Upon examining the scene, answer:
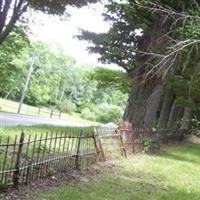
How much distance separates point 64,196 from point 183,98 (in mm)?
19517

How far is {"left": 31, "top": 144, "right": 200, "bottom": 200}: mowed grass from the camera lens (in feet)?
27.9

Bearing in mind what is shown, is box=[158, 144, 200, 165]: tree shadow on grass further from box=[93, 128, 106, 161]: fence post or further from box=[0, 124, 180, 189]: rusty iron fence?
box=[93, 128, 106, 161]: fence post

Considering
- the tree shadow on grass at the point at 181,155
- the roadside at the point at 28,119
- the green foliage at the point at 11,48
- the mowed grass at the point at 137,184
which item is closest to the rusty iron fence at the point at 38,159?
the mowed grass at the point at 137,184

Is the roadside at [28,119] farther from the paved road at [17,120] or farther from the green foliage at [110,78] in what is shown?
the green foliage at [110,78]

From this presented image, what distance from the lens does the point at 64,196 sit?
7918 millimetres

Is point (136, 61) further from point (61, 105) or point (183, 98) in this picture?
point (61, 105)

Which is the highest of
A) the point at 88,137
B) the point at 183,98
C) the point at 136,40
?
the point at 136,40

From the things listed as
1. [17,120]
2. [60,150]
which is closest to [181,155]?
[60,150]

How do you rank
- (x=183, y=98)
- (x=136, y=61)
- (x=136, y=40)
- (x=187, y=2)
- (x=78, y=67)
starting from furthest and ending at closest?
(x=78, y=67)
(x=183, y=98)
(x=136, y=40)
(x=136, y=61)
(x=187, y=2)

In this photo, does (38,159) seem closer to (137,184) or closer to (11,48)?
(137,184)

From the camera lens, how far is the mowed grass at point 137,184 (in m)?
8.52

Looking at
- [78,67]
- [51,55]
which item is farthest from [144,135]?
[78,67]

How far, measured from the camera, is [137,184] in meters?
10.5

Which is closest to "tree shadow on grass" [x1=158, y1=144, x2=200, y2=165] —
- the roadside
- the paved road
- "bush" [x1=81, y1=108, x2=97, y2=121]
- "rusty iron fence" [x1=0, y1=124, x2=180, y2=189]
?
"rusty iron fence" [x1=0, y1=124, x2=180, y2=189]
